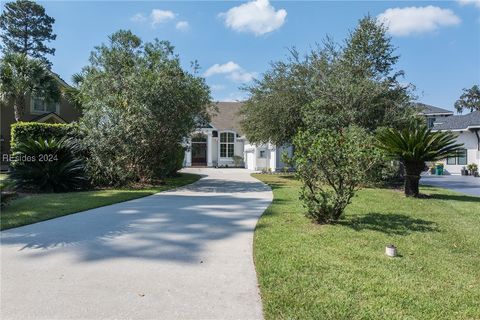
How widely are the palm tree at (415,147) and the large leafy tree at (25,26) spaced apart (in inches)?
1607

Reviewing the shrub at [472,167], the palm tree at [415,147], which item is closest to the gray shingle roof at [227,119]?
the shrub at [472,167]

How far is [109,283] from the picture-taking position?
12.9 feet

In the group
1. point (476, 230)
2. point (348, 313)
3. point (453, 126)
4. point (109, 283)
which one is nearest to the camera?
point (348, 313)

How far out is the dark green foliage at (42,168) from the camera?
40.1ft

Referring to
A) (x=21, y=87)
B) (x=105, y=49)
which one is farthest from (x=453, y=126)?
(x=21, y=87)

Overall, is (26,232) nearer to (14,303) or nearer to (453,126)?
(14,303)

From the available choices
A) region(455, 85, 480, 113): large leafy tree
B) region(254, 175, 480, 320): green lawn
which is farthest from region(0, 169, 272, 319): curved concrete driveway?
region(455, 85, 480, 113): large leafy tree

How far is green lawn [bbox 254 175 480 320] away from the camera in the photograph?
3436 mm

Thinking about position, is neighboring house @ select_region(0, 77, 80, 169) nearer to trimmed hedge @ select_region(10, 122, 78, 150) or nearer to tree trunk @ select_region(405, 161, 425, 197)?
trimmed hedge @ select_region(10, 122, 78, 150)

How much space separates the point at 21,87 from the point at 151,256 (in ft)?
69.4

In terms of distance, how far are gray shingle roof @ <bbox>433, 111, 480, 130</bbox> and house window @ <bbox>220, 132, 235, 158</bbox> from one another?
17.9 meters

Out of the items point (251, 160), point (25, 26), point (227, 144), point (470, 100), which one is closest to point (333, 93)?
point (251, 160)

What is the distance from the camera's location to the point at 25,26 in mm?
40781

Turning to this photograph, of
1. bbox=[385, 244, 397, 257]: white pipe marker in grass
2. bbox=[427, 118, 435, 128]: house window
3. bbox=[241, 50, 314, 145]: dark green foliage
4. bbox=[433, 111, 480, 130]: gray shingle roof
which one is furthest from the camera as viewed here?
bbox=[427, 118, 435, 128]: house window
